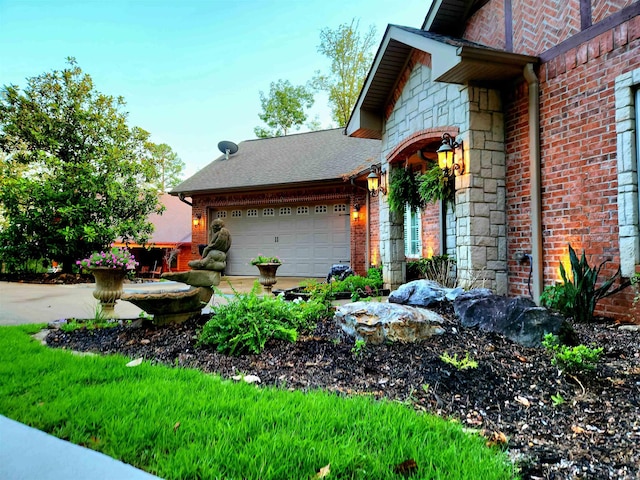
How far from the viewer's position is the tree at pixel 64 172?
417 inches

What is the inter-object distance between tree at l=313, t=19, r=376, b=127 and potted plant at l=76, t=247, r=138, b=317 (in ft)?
→ 43.8

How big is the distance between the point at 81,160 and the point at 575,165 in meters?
12.3

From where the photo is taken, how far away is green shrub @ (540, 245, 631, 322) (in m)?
3.92

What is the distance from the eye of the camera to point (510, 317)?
3.25 m

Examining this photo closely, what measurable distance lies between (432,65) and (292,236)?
7961mm

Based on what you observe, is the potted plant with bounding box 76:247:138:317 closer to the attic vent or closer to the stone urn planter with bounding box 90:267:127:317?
the stone urn planter with bounding box 90:267:127:317

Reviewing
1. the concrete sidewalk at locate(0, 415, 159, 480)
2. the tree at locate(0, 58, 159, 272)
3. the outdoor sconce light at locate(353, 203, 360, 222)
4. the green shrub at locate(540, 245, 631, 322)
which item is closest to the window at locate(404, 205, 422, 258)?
the outdoor sconce light at locate(353, 203, 360, 222)

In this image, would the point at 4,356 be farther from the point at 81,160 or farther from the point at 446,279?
the point at 81,160

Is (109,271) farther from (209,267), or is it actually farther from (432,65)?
(432,65)

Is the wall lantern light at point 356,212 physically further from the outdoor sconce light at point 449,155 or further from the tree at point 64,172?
the tree at point 64,172

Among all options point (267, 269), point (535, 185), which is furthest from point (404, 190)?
point (267, 269)

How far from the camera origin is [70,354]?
3.11 metres

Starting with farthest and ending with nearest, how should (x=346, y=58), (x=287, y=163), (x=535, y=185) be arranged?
(x=346, y=58) < (x=287, y=163) < (x=535, y=185)

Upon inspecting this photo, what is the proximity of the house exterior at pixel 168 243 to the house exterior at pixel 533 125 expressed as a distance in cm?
1109
